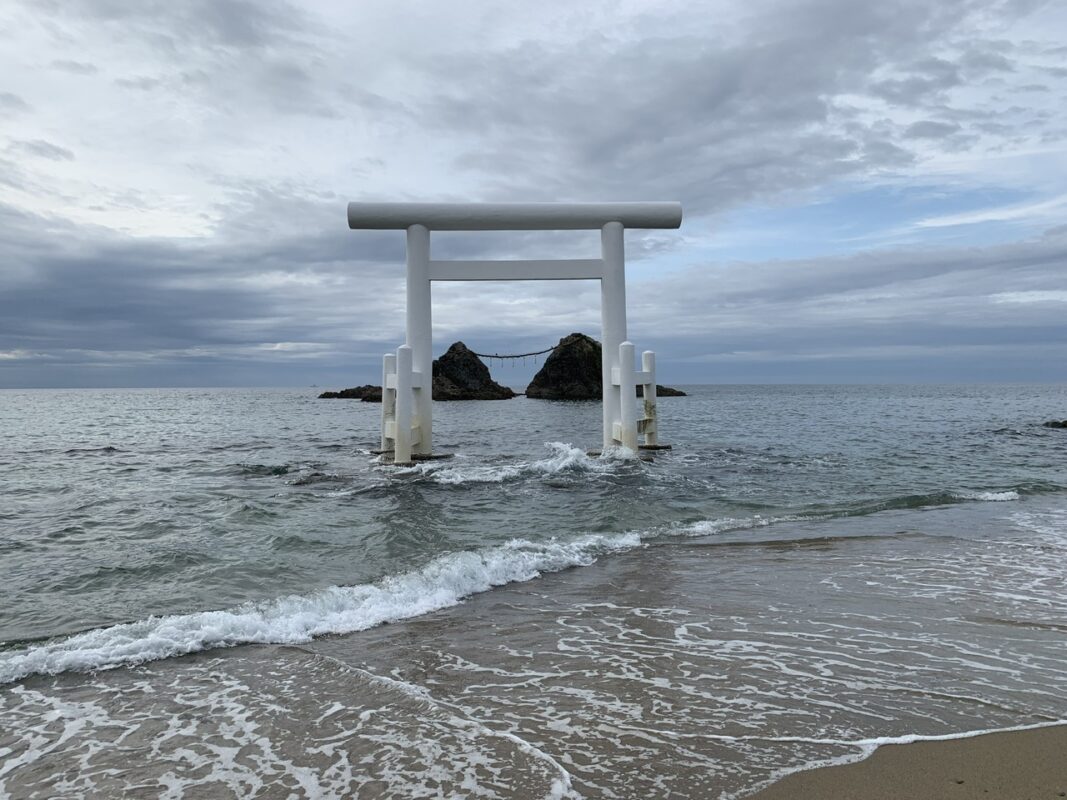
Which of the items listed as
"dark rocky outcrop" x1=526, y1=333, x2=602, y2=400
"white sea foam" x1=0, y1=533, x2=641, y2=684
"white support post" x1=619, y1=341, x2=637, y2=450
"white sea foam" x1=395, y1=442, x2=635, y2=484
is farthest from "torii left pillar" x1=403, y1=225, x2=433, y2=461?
"dark rocky outcrop" x1=526, y1=333, x2=602, y2=400

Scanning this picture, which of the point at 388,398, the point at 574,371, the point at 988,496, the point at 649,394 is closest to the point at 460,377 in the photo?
the point at 574,371

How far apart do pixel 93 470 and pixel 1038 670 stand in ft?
52.1

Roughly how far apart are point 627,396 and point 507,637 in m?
10.6

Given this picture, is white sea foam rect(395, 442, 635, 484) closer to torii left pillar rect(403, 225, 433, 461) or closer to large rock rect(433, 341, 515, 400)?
torii left pillar rect(403, 225, 433, 461)

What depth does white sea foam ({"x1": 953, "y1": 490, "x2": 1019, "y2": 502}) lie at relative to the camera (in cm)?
1081

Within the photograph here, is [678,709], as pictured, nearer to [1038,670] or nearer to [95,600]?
[1038,670]

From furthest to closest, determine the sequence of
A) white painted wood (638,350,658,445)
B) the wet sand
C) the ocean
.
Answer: white painted wood (638,350,658,445)
the ocean
the wet sand

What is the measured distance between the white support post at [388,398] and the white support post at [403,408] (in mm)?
596

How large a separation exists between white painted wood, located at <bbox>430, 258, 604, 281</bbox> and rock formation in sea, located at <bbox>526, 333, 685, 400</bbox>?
147 feet

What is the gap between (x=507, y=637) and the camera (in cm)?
464

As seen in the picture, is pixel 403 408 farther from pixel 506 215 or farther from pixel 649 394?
pixel 649 394

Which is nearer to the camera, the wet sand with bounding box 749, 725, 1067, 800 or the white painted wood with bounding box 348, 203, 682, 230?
the wet sand with bounding box 749, 725, 1067, 800

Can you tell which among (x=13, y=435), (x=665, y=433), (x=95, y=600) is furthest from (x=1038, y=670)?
(x=13, y=435)

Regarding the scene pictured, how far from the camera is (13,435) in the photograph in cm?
2556
